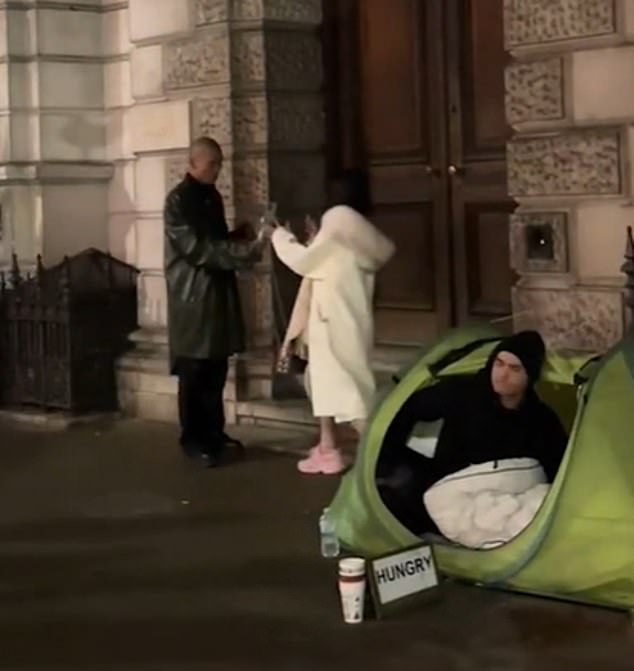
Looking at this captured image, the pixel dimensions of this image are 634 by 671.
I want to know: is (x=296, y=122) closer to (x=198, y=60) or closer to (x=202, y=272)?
(x=198, y=60)

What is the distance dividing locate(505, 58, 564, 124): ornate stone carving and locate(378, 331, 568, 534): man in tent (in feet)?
6.66

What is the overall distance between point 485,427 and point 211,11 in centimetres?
469

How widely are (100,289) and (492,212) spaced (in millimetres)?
2912

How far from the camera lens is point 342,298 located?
7.75 metres

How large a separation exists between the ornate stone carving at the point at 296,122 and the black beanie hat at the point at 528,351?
4010 mm

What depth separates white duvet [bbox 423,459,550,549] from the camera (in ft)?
18.4

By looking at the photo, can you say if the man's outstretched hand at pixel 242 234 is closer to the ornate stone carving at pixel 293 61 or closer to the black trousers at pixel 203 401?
the black trousers at pixel 203 401

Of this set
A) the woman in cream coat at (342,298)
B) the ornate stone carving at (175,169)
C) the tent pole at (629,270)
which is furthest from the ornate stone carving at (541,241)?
the ornate stone carving at (175,169)

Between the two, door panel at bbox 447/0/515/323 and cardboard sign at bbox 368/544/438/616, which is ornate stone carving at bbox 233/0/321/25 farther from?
cardboard sign at bbox 368/544/438/616

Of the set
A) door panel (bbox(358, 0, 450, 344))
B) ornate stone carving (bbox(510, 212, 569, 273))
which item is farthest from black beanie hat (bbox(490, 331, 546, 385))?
door panel (bbox(358, 0, 450, 344))

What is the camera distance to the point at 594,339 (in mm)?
7484

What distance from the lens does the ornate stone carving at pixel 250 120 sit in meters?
9.54

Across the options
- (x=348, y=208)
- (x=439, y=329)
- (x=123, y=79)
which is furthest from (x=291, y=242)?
(x=123, y=79)

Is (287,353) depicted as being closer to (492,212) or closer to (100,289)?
(492,212)
